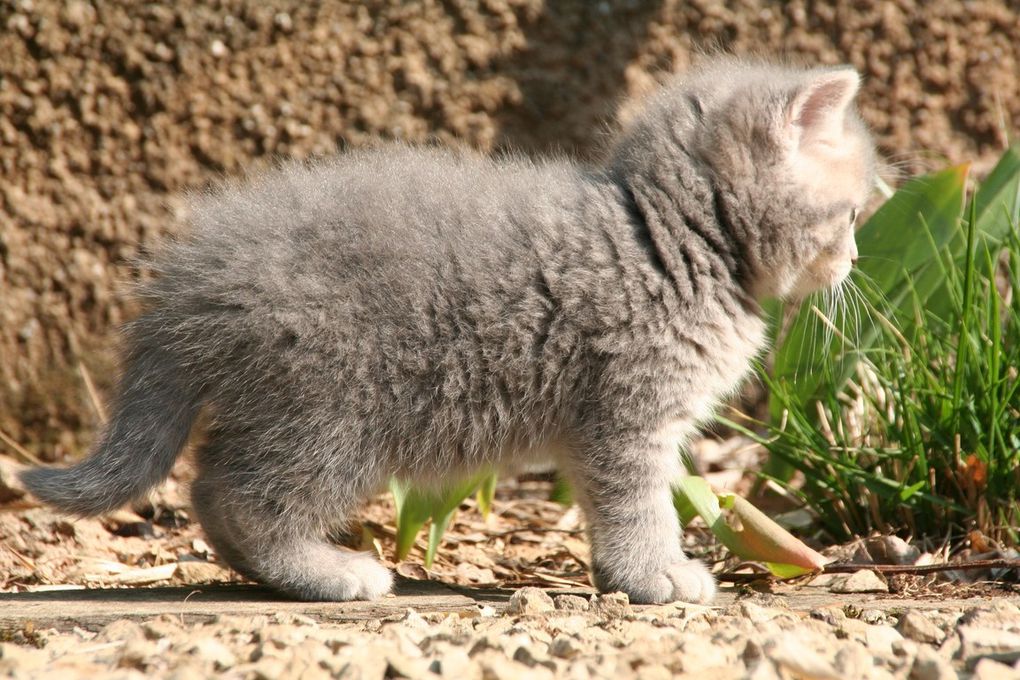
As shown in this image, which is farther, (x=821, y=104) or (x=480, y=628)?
(x=821, y=104)

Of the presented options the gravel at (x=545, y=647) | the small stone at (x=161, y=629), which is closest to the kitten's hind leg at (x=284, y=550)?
the gravel at (x=545, y=647)

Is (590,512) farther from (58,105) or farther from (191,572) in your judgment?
(58,105)

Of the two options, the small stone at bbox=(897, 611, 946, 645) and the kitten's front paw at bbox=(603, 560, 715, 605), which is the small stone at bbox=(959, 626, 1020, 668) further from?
the kitten's front paw at bbox=(603, 560, 715, 605)

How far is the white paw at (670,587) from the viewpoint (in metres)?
2.46

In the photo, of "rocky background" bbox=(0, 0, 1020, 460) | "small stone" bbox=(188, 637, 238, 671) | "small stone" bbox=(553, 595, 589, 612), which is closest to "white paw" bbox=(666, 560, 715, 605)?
"small stone" bbox=(553, 595, 589, 612)

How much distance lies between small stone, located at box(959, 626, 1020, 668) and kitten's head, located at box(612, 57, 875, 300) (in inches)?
39.1

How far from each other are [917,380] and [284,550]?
5.67 ft

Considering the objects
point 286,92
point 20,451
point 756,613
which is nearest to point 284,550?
point 756,613

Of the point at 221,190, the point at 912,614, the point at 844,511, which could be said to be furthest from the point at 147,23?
the point at 912,614

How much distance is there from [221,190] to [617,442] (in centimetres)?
114

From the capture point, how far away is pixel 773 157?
2641mm

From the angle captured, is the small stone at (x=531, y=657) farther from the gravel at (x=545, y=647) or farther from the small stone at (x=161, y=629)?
the small stone at (x=161, y=629)

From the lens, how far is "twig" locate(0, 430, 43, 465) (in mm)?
3504

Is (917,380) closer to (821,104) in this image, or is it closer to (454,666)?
(821,104)
